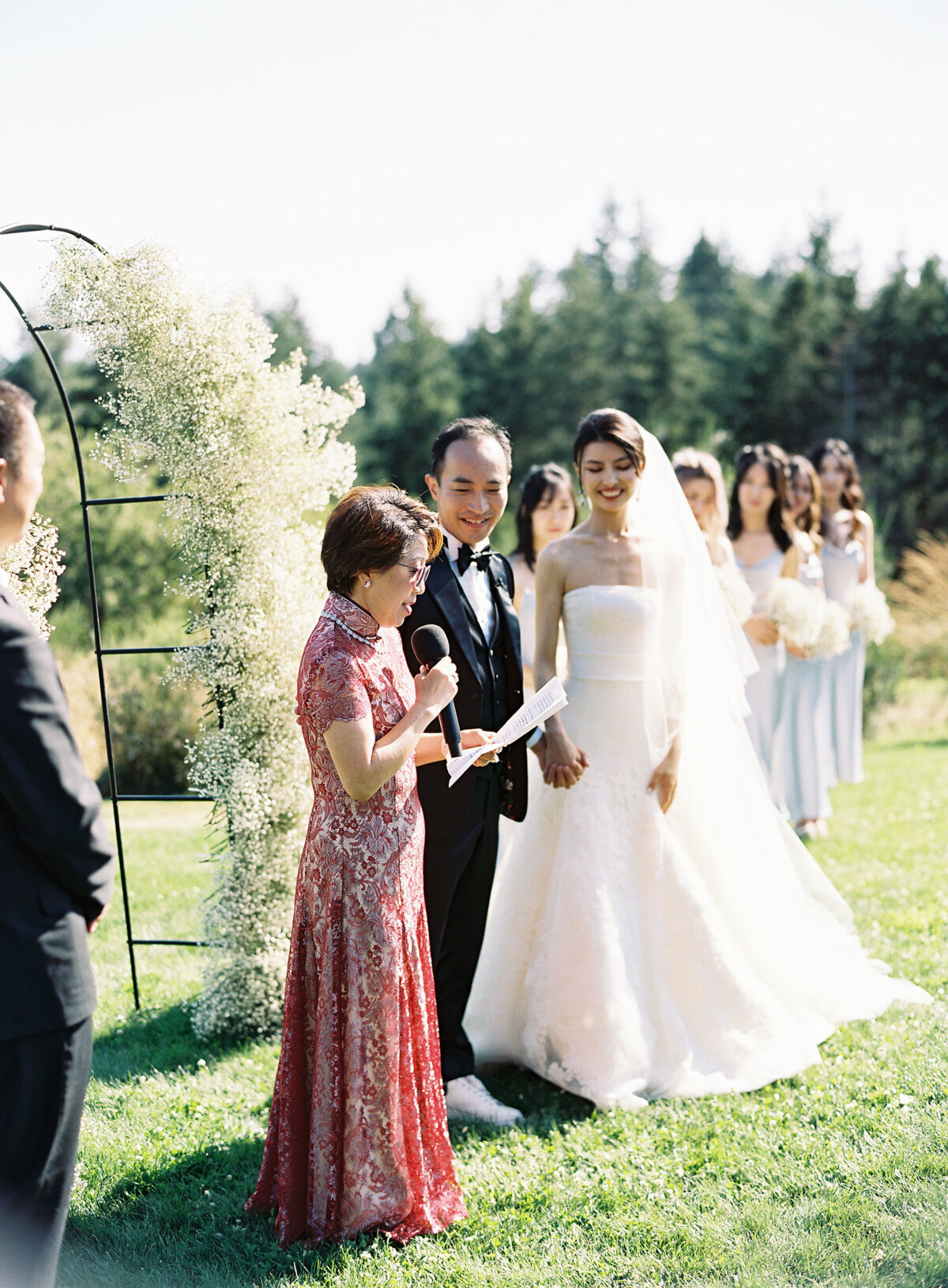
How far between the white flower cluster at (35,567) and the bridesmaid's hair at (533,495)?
3.74 m

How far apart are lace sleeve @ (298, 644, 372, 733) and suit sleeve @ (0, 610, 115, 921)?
0.84 metres

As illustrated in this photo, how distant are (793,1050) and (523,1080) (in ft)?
3.82

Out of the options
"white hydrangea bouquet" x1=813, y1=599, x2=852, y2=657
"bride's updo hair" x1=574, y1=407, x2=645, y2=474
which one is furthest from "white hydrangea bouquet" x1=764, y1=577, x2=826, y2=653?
"bride's updo hair" x1=574, y1=407, x2=645, y2=474

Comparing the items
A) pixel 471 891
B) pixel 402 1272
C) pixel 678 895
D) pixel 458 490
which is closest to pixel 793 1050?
pixel 678 895

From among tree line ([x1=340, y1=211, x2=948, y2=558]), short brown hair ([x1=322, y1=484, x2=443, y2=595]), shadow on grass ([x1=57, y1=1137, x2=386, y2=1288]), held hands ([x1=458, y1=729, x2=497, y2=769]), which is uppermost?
tree line ([x1=340, y1=211, x2=948, y2=558])

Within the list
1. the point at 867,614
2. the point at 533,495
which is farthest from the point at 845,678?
the point at 533,495

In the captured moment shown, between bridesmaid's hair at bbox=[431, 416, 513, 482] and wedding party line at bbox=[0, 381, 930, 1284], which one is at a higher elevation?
bridesmaid's hair at bbox=[431, 416, 513, 482]

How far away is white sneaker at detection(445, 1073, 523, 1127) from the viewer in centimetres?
429

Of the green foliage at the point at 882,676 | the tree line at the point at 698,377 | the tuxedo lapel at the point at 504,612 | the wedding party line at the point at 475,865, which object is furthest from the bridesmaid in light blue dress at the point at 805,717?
the tree line at the point at 698,377

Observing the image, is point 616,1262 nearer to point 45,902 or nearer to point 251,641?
point 45,902

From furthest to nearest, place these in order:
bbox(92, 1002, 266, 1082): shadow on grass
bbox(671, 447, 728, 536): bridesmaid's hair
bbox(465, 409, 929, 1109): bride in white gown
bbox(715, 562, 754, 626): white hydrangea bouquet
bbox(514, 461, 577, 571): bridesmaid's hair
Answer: bbox(715, 562, 754, 626): white hydrangea bouquet
bbox(671, 447, 728, 536): bridesmaid's hair
bbox(514, 461, 577, 571): bridesmaid's hair
bbox(92, 1002, 266, 1082): shadow on grass
bbox(465, 409, 929, 1109): bride in white gown

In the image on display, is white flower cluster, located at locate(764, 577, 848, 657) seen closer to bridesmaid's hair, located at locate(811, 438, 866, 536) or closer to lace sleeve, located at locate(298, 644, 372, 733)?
bridesmaid's hair, located at locate(811, 438, 866, 536)

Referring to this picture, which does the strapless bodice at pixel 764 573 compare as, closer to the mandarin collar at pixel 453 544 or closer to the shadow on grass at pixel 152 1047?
the mandarin collar at pixel 453 544

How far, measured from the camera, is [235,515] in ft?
16.4
